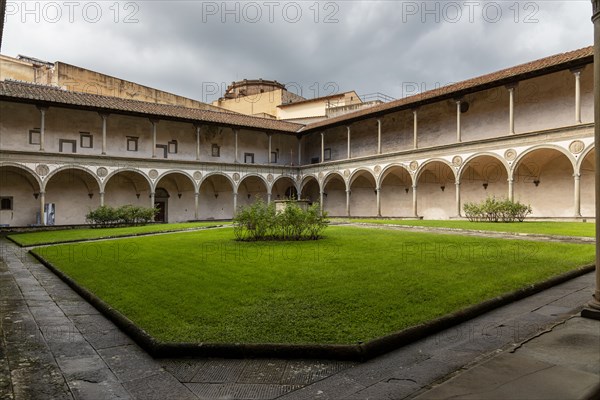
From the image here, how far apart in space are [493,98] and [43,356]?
88.7 ft

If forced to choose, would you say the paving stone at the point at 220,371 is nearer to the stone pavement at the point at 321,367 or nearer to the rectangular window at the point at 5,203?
the stone pavement at the point at 321,367

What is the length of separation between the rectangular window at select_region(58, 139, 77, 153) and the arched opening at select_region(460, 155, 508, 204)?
83.5 feet

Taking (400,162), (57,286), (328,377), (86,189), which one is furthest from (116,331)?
(86,189)

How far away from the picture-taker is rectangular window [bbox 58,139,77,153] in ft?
87.2

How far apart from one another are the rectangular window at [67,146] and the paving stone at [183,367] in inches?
1078

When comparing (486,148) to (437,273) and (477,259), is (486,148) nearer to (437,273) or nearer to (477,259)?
(477,259)

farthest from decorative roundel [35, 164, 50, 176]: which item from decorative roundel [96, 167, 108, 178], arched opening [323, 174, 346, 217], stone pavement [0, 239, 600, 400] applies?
stone pavement [0, 239, 600, 400]

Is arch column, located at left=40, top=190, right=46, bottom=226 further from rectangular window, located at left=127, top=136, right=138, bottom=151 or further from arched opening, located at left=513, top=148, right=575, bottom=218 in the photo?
arched opening, located at left=513, top=148, right=575, bottom=218

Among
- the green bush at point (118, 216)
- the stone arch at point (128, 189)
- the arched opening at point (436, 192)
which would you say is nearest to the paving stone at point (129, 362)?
the green bush at point (118, 216)

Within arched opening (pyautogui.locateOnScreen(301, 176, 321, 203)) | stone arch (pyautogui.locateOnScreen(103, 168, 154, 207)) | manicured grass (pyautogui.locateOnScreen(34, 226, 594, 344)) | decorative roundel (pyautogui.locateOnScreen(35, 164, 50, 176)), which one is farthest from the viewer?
arched opening (pyautogui.locateOnScreen(301, 176, 321, 203))

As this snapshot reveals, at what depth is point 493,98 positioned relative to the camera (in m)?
25.2

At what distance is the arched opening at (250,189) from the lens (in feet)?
116

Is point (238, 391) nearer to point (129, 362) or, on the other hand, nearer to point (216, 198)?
point (129, 362)

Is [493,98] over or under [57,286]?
over
